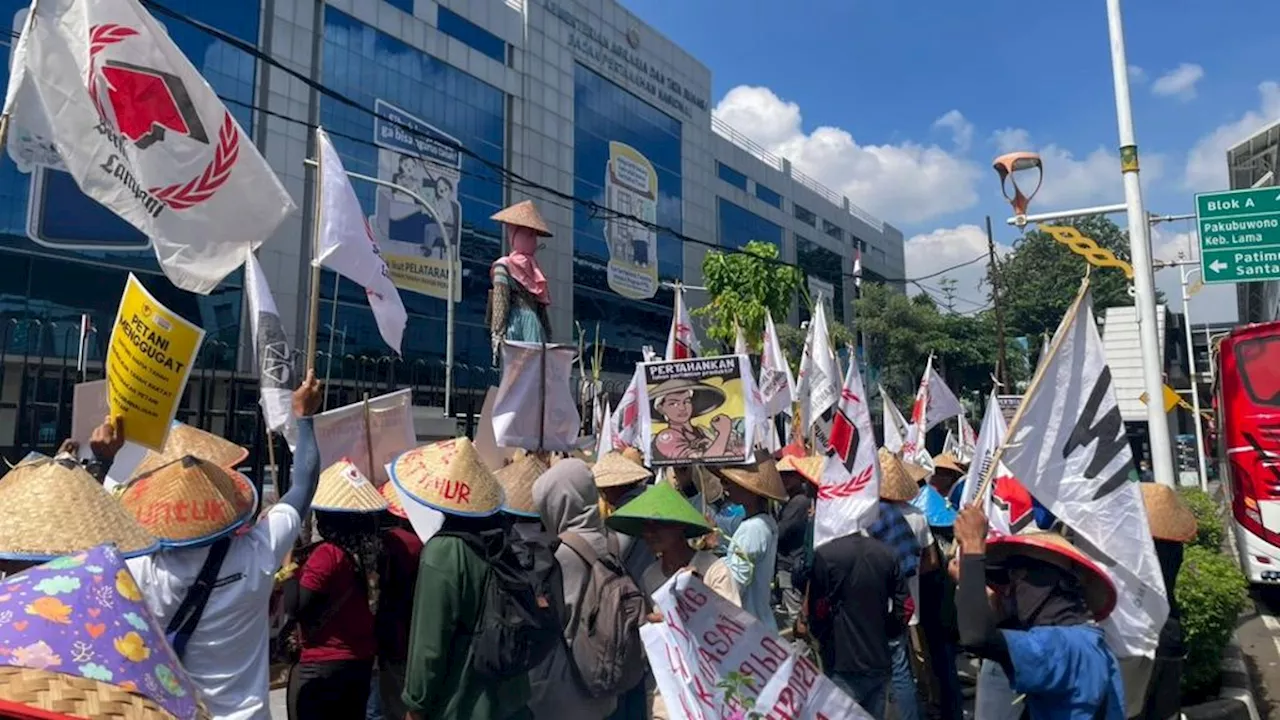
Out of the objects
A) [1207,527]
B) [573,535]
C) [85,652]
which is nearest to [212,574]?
[85,652]

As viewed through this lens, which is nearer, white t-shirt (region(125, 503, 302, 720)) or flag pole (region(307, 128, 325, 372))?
white t-shirt (region(125, 503, 302, 720))

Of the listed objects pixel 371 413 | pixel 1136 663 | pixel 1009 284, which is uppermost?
pixel 1009 284

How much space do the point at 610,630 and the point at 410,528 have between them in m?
1.13

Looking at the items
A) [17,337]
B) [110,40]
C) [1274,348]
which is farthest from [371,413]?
[17,337]

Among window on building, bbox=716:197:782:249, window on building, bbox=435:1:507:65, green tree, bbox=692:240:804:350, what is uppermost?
window on building, bbox=435:1:507:65

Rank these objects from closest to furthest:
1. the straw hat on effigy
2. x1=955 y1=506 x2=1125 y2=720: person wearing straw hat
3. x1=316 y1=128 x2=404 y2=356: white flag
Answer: the straw hat on effigy < x1=955 y1=506 x2=1125 y2=720: person wearing straw hat < x1=316 y1=128 x2=404 y2=356: white flag

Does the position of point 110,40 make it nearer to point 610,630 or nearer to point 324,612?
point 324,612

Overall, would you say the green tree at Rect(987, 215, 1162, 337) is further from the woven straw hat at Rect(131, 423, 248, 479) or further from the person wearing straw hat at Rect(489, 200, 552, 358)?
the woven straw hat at Rect(131, 423, 248, 479)

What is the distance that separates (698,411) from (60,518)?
14.2 ft

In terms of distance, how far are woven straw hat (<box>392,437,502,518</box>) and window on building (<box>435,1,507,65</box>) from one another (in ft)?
88.6

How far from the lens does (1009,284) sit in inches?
1756

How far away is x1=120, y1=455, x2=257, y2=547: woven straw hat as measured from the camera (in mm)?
2408

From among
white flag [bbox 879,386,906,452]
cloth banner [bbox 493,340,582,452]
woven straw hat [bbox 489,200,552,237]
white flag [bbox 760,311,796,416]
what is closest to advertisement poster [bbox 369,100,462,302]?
white flag [bbox 760,311,796,416]

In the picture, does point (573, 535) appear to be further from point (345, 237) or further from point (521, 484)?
point (345, 237)
